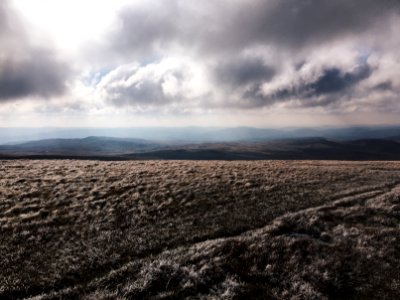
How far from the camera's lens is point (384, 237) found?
13.3 metres

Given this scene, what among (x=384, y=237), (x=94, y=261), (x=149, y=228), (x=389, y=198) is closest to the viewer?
(x=94, y=261)

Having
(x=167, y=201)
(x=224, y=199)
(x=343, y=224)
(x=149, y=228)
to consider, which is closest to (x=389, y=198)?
(x=343, y=224)

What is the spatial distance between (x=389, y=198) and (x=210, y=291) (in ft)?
57.8

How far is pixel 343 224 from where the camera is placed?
15211 millimetres

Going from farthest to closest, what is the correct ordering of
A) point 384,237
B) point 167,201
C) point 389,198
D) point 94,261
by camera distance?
point 389,198 → point 167,201 → point 384,237 → point 94,261

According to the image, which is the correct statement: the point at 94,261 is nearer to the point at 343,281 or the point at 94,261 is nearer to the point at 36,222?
the point at 36,222

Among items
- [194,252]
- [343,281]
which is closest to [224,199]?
[194,252]

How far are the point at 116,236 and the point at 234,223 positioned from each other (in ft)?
20.2

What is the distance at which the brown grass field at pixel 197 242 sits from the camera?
9180mm

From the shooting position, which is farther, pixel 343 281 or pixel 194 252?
pixel 194 252

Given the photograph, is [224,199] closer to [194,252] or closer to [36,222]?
[194,252]

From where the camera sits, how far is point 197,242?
12.8m

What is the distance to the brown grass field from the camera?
30.1 ft

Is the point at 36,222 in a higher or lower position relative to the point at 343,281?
higher
